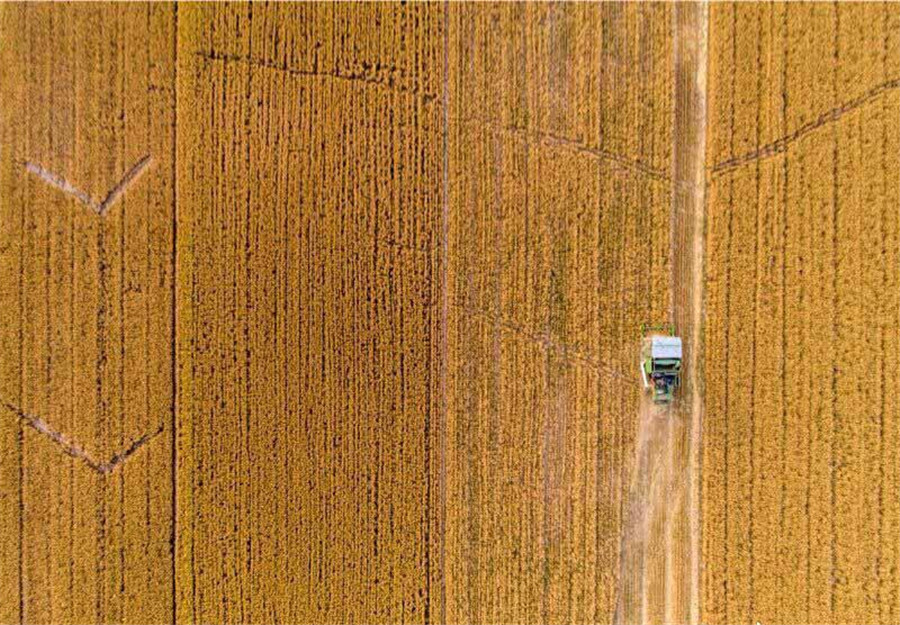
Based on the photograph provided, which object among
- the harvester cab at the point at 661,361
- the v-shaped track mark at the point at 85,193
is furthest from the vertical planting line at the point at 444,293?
the v-shaped track mark at the point at 85,193

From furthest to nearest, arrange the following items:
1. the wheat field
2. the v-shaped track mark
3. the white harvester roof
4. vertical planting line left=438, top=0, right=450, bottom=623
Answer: the v-shaped track mark
vertical planting line left=438, top=0, right=450, bottom=623
the wheat field
the white harvester roof

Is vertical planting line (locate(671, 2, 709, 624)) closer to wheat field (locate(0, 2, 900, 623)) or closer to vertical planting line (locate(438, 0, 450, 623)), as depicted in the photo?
wheat field (locate(0, 2, 900, 623))

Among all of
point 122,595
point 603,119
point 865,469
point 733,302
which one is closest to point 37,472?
point 122,595

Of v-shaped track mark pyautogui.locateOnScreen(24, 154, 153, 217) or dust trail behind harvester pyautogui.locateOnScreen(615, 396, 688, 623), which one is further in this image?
v-shaped track mark pyautogui.locateOnScreen(24, 154, 153, 217)

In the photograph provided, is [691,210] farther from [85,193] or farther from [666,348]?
[85,193]

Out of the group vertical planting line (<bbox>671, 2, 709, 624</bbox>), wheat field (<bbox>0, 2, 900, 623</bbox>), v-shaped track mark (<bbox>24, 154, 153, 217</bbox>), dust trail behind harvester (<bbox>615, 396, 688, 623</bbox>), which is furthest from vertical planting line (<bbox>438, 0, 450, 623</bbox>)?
v-shaped track mark (<bbox>24, 154, 153, 217</bbox>)

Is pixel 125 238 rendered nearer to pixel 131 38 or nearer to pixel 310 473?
pixel 131 38

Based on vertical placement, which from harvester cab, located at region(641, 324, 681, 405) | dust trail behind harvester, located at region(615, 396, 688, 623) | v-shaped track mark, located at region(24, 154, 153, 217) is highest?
v-shaped track mark, located at region(24, 154, 153, 217)
